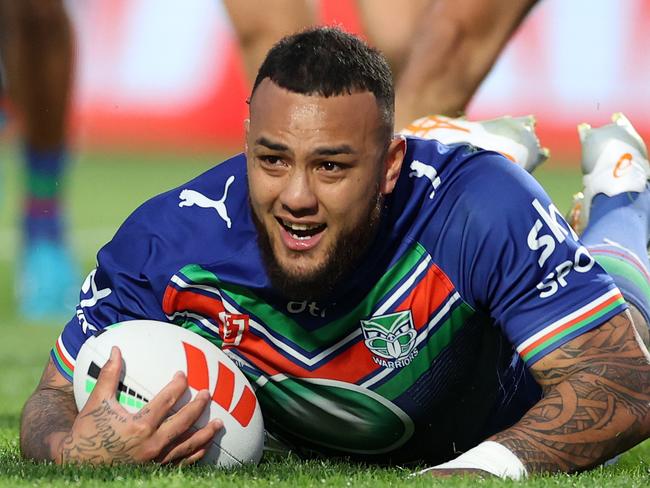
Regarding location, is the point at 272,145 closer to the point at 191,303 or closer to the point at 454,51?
the point at 191,303

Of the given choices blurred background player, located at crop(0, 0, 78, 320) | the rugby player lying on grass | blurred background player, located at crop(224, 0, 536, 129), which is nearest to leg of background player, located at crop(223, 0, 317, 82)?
blurred background player, located at crop(224, 0, 536, 129)

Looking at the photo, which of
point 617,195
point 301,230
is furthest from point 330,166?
point 617,195

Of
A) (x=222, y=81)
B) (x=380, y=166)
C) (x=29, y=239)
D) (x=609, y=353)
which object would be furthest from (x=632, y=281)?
(x=222, y=81)

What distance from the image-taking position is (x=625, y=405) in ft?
12.0

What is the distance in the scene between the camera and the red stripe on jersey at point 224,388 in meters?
3.70

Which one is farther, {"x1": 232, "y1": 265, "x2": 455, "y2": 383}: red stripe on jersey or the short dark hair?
{"x1": 232, "y1": 265, "x2": 455, "y2": 383}: red stripe on jersey

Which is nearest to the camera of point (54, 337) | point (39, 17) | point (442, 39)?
point (442, 39)

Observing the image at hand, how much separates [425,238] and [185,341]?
2.38 feet

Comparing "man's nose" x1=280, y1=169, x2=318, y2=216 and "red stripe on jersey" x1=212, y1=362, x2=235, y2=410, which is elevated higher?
"man's nose" x1=280, y1=169, x2=318, y2=216

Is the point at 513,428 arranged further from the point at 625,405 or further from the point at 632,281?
the point at 632,281

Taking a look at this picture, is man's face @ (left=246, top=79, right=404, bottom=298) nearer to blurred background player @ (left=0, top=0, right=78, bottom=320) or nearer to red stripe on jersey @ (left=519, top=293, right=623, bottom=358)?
red stripe on jersey @ (left=519, top=293, right=623, bottom=358)

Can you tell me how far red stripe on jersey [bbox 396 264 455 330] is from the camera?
12.3 ft

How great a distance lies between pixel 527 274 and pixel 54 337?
5.04 metres

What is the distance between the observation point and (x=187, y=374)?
3.68 metres
